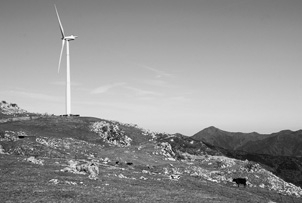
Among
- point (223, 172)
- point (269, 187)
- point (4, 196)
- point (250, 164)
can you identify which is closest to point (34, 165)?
point (4, 196)

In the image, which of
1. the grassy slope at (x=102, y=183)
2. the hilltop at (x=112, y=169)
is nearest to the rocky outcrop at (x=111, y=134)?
the hilltop at (x=112, y=169)

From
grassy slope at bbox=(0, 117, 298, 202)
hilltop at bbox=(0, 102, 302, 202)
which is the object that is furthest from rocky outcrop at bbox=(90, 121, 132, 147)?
grassy slope at bbox=(0, 117, 298, 202)

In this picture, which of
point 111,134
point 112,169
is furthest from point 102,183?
point 111,134

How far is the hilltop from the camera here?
30106mm

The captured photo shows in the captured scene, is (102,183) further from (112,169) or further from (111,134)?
(111,134)

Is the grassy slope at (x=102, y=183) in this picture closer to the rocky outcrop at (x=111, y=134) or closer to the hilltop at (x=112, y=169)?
the hilltop at (x=112, y=169)

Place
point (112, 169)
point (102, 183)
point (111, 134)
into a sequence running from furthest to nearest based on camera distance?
point (111, 134) < point (112, 169) < point (102, 183)

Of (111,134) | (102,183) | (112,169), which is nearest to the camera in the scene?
(102,183)

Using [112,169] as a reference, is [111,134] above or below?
above

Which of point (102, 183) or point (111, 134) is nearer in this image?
point (102, 183)

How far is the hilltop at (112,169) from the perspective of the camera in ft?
98.8

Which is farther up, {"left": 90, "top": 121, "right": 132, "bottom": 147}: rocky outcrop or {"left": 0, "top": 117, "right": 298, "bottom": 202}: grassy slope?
{"left": 90, "top": 121, "right": 132, "bottom": 147}: rocky outcrop

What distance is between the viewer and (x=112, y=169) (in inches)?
1916

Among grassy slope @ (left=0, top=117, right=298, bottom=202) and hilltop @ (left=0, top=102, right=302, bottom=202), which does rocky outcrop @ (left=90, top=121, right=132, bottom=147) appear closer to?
hilltop @ (left=0, top=102, right=302, bottom=202)
